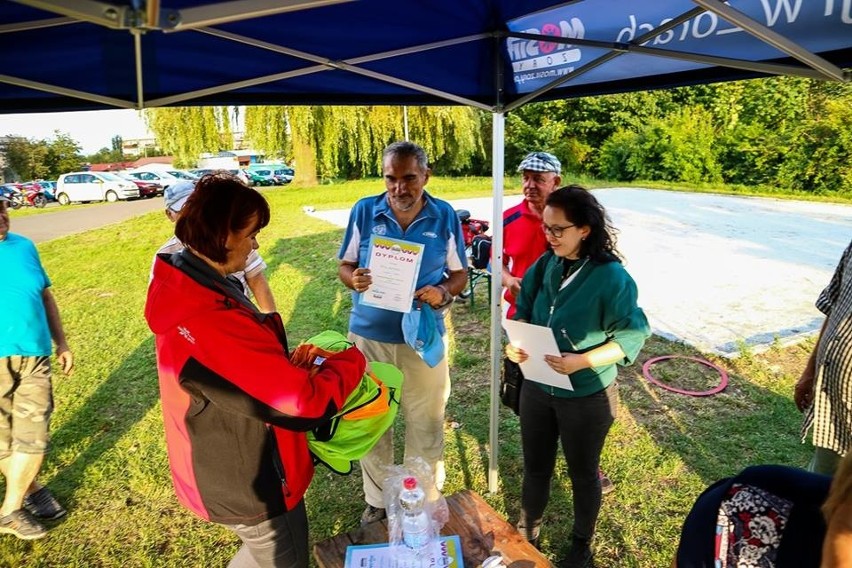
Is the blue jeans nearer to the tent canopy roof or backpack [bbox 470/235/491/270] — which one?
the tent canopy roof

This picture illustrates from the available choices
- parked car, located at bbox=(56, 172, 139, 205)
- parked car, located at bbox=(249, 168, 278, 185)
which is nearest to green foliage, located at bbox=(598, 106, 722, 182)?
parked car, located at bbox=(249, 168, 278, 185)

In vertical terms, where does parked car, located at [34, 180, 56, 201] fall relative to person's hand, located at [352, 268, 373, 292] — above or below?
above

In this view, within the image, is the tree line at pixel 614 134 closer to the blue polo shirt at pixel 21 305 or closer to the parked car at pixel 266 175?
the parked car at pixel 266 175

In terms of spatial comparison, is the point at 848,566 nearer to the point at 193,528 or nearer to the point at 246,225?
the point at 246,225

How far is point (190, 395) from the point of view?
4.73 feet

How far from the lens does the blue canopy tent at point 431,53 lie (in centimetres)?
179

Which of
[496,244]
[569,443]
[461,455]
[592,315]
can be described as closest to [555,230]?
[592,315]

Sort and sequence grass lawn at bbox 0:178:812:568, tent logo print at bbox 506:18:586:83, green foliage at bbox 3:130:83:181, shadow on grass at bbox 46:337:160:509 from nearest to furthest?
tent logo print at bbox 506:18:586:83
grass lawn at bbox 0:178:812:568
shadow on grass at bbox 46:337:160:509
green foliage at bbox 3:130:83:181

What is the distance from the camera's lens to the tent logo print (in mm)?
2354

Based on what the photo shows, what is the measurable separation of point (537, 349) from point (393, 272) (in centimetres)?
77

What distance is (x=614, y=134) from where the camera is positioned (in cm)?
2478

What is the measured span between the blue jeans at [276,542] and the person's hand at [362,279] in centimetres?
106

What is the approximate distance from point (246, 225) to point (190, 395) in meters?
0.51

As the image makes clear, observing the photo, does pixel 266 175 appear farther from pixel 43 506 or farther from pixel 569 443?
pixel 569 443
